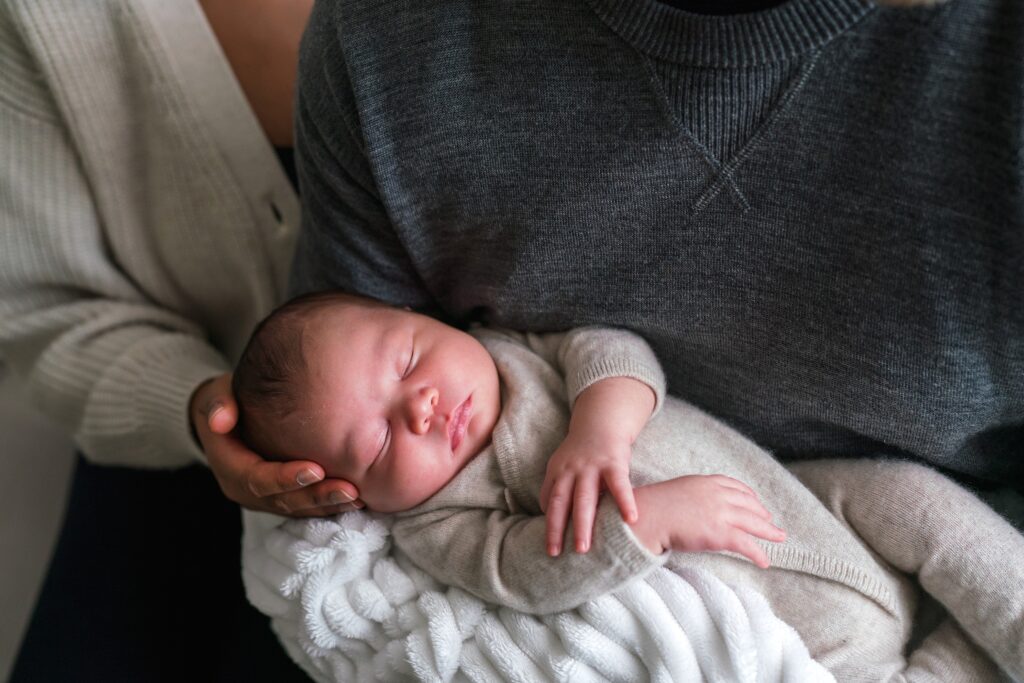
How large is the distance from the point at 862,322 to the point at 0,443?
76.0 inches

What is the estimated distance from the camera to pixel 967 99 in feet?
2.28

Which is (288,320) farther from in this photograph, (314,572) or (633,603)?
(633,603)

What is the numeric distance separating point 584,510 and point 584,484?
0.03 meters

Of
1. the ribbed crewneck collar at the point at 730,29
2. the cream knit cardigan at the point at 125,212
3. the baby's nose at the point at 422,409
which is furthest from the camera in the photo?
the cream knit cardigan at the point at 125,212

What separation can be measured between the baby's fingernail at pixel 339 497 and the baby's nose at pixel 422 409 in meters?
0.10

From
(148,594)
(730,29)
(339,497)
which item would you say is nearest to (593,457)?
(339,497)

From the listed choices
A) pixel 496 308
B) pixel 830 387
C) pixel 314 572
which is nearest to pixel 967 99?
pixel 830 387

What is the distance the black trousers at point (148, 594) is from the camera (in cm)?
112

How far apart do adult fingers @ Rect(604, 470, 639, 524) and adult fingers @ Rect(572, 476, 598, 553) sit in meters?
0.02

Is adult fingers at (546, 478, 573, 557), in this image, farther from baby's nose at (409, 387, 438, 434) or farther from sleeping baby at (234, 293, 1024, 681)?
baby's nose at (409, 387, 438, 434)

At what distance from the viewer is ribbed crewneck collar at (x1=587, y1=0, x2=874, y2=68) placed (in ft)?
2.31

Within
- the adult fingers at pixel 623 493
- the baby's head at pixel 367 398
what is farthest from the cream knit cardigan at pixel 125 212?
the adult fingers at pixel 623 493

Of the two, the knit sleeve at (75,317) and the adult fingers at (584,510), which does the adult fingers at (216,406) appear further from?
the adult fingers at (584,510)

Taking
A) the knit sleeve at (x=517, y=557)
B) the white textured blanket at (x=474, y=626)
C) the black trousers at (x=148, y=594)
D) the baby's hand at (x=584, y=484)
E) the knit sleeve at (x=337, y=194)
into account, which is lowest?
the black trousers at (x=148, y=594)
